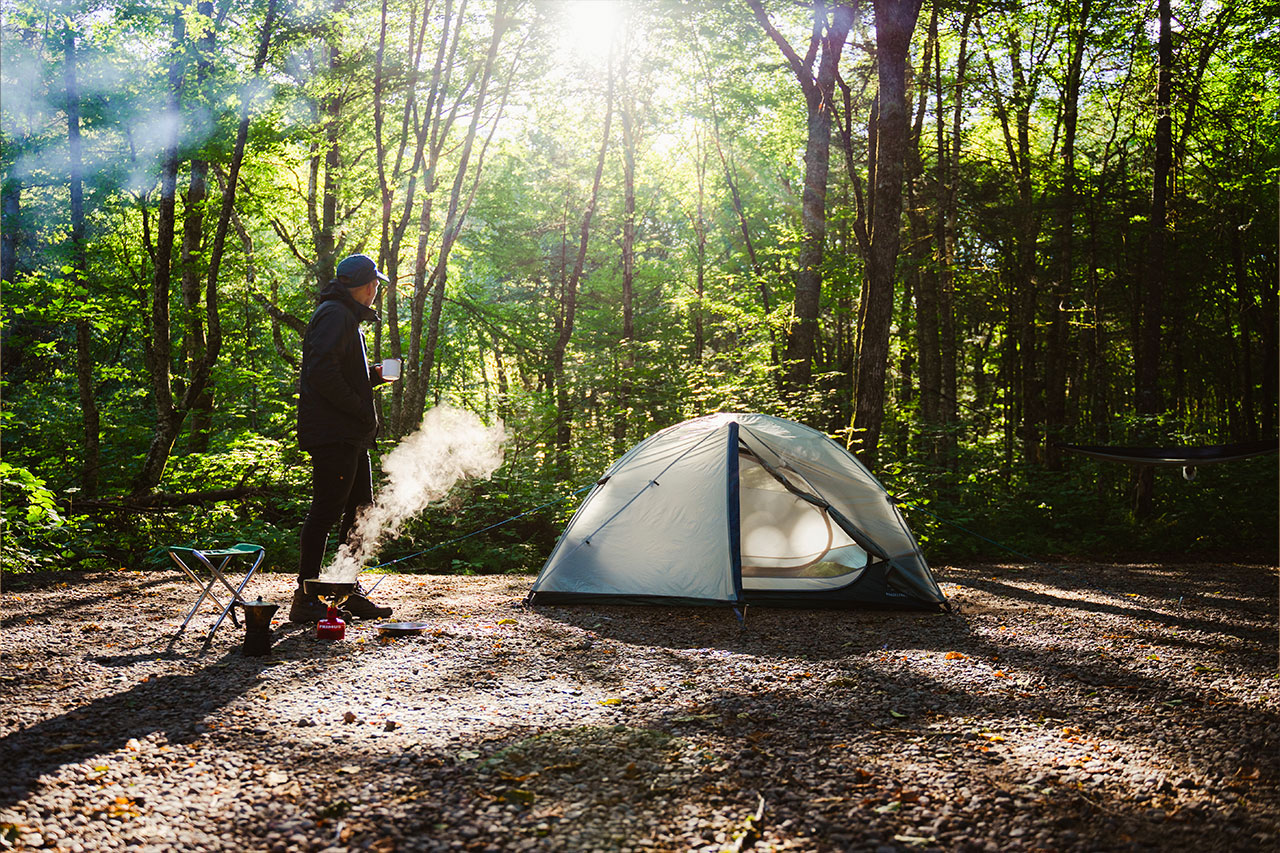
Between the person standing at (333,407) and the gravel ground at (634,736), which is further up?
the person standing at (333,407)

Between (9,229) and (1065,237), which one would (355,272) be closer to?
(9,229)

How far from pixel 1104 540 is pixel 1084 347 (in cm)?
972

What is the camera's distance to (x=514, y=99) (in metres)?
15.4

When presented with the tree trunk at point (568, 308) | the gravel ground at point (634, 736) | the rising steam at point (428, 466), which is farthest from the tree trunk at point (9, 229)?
the gravel ground at point (634, 736)

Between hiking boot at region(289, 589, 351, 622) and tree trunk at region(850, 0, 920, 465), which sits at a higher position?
tree trunk at region(850, 0, 920, 465)

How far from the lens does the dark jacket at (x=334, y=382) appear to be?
4.67 meters

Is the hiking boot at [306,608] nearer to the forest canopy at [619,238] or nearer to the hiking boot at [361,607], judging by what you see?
the hiking boot at [361,607]

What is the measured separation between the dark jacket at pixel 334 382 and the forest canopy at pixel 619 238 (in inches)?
127

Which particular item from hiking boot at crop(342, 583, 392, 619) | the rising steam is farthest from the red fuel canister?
the rising steam

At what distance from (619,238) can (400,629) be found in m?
18.5

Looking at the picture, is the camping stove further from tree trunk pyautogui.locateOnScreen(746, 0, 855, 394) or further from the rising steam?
tree trunk pyautogui.locateOnScreen(746, 0, 855, 394)

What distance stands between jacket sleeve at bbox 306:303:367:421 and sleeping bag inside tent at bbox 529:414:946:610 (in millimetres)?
2088

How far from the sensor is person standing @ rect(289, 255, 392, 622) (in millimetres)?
4676

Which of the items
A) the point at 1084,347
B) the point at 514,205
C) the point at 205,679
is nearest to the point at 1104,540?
the point at 1084,347
